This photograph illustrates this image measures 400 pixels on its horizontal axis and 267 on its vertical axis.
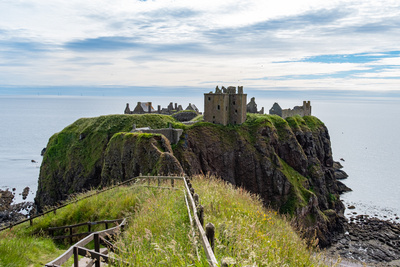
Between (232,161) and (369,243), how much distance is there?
27.8 meters

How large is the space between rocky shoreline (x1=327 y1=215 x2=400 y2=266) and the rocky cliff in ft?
8.86

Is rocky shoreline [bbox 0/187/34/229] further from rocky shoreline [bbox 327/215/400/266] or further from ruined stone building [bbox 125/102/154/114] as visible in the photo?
rocky shoreline [bbox 327/215/400/266]

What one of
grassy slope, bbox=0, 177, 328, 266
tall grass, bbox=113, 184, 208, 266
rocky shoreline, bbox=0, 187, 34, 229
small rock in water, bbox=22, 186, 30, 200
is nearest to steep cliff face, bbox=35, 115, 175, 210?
rocky shoreline, bbox=0, 187, 34, 229

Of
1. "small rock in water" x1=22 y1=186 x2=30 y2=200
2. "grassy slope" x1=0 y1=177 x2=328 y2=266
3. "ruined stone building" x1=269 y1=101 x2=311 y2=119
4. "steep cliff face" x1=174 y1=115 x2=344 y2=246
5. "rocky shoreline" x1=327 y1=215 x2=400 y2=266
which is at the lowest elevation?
"rocky shoreline" x1=327 y1=215 x2=400 y2=266

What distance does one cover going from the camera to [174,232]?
9.08m

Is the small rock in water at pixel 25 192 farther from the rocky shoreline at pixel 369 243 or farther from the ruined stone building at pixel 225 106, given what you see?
the rocky shoreline at pixel 369 243

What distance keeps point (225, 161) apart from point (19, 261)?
2072 inches

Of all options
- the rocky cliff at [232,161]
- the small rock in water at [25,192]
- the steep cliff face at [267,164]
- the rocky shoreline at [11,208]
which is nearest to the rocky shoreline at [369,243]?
the steep cliff face at [267,164]

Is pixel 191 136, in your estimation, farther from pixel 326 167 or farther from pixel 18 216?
pixel 326 167

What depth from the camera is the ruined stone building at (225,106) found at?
221ft

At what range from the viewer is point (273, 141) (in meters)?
68.8

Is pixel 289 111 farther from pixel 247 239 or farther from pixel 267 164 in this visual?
pixel 247 239

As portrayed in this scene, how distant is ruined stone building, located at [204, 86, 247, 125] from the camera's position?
67375 millimetres

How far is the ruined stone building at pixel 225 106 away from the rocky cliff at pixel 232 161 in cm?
217
